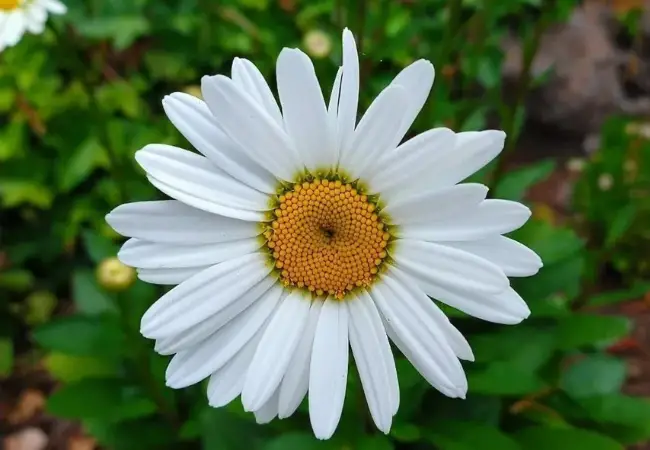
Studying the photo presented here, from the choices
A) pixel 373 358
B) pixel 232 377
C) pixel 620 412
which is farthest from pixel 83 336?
pixel 620 412

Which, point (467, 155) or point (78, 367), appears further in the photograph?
point (78, 367)

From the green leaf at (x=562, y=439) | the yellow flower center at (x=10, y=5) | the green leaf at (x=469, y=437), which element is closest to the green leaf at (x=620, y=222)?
the green leaf at (x=562, y=439)

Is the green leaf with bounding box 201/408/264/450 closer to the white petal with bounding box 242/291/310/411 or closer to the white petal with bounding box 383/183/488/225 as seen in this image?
the white petal with bounding box 242/291/310/411

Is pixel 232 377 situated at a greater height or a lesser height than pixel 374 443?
greater

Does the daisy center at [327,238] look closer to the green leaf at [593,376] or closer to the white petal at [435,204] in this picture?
the white petal at [435,204]

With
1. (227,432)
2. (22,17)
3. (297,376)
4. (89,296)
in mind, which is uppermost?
(22,17)

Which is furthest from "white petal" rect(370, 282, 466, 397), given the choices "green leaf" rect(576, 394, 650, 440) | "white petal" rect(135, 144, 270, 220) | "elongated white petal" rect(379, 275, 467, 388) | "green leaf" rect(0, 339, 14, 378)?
"green leaf" rect(0, 339, 14, 378)

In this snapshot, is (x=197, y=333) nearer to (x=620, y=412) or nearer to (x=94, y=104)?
Answer: (x=94, y=104)

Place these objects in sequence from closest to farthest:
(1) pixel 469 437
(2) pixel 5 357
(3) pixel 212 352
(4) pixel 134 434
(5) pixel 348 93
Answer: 1. (5) pixel 348 93
2. (3) pixel 212 352
3. (1) pixel 469 437
4. (4) pixel 134 434
5. (2) pixel 5 357
